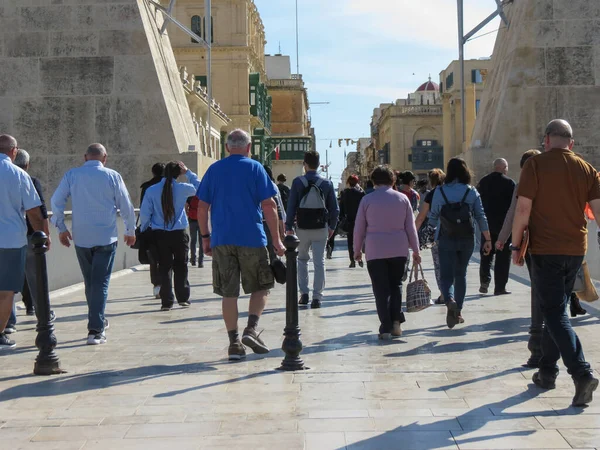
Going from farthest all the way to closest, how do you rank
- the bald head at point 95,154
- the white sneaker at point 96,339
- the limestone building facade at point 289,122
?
the limestone building facade at point 289,122 < the bald head at point 95,154 < the white sneaker at point 96,339

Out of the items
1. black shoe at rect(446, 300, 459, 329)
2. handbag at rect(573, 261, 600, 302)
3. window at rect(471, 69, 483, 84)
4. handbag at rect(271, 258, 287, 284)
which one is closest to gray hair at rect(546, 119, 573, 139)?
handbag at rect(573, 261, 600, 302)

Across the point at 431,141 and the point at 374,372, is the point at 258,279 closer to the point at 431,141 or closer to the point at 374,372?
the point at 374,372

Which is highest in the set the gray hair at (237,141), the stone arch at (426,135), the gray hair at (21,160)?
the stone arch at (426,135)

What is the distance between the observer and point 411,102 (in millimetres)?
128000

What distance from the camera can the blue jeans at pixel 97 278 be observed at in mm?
8539

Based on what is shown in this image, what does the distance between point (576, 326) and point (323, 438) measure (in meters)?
4.71

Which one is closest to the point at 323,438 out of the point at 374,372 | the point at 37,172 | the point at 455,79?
the point at 374,372

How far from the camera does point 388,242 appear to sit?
29.1 ft

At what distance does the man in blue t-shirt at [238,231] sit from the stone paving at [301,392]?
1.21 ft

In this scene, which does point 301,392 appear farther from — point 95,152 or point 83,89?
point 83,89

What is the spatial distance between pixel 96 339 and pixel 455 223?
141 inches

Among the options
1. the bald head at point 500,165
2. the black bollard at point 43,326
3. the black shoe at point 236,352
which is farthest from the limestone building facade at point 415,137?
the black bollard at point 43,326

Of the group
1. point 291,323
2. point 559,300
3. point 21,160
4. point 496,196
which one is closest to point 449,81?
point 496,196

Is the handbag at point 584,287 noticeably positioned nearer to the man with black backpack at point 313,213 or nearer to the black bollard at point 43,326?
the black bollard at point 43,326
